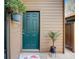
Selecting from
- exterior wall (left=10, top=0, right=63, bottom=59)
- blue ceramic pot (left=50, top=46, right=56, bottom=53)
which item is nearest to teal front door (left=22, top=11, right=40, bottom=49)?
exterior wall (left=10, top=0, right=63, bottom=59)

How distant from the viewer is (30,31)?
363 inches

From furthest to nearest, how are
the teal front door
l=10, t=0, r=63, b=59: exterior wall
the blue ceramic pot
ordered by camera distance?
1. the teal front door
2. l=10, t=0, r=63, b=59: exterior wall
3. the blue ceramic pot

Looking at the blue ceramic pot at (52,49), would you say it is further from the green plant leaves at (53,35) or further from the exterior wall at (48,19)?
the exterior wall at (48,19)

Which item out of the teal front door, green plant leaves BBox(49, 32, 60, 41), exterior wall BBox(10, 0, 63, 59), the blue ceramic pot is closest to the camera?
the blue ceramic pot

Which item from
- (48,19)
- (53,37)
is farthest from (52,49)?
(48,19)

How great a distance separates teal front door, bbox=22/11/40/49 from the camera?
30.0 feet


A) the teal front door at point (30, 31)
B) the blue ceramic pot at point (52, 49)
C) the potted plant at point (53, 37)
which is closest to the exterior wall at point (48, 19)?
the teal front door at point (30, 31)

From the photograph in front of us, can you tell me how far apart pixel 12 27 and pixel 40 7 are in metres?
3.94

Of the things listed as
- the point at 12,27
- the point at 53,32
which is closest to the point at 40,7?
the point at 53,32

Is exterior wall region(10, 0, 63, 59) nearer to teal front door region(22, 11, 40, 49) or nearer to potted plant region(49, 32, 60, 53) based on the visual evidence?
teal front door region(22, 11, 40, 49)

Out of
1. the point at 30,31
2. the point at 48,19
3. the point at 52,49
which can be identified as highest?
the point at 48,19

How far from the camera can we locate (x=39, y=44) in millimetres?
9086

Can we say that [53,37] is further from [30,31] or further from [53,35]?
[30,31]

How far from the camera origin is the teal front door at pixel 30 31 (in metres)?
9.14
